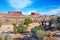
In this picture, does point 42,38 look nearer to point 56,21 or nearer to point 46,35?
point 46,35

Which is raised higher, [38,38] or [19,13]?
[19,13]

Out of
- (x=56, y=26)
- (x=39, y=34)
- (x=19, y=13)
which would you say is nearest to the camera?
(x=39, y=34)

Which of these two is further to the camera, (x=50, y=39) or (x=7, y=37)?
(x=50, y=39)

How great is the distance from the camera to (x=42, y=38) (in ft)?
63.3

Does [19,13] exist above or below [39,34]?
above

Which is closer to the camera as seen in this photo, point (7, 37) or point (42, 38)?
point (7, 37)

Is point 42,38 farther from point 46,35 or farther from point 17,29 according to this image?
point 17,29

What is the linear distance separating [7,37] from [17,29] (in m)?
13.1

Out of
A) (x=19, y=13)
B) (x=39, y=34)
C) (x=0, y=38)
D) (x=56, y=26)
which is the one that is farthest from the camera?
(x=19, y=13)

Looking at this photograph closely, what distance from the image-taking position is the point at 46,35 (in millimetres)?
20062

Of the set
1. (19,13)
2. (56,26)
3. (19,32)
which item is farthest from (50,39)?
(19,13)

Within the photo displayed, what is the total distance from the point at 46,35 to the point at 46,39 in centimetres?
104

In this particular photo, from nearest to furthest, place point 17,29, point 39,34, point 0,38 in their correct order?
point 0,38, point 39,34, point 17,29

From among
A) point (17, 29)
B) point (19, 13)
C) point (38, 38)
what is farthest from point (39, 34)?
point (19, 13)
